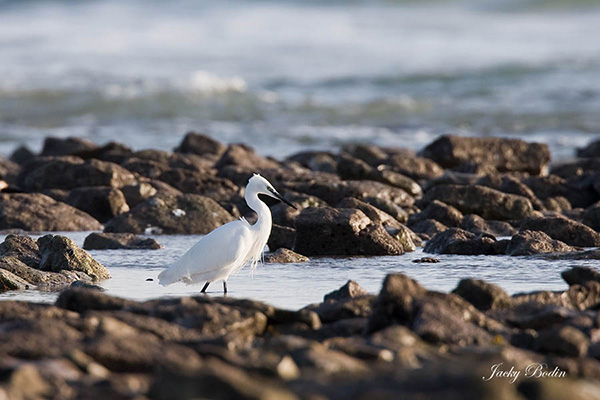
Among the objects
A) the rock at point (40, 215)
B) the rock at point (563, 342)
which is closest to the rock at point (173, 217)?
the rock at point (40, 215)

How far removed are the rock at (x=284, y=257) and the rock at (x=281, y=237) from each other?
0.45 metres

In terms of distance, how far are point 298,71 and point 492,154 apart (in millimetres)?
17430

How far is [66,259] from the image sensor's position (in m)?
7.20

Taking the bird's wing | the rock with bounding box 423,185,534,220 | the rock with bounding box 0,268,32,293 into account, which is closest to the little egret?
the bird's wing

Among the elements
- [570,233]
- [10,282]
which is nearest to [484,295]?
[10,282]

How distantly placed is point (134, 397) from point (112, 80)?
28727mm

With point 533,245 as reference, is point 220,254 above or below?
above

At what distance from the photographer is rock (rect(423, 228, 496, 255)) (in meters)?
8.26

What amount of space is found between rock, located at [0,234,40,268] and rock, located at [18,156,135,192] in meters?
3.94

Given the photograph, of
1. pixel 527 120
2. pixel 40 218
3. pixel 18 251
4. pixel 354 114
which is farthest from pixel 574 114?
pixel 18 251

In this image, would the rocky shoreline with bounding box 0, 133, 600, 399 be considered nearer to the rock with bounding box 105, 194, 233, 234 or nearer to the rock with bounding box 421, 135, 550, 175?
the rock with bounding box 105, 194, 233, 234

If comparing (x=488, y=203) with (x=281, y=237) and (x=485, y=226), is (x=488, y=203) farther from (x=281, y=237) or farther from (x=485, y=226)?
(x=281, y=237)

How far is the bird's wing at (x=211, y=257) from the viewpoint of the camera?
6.79 m

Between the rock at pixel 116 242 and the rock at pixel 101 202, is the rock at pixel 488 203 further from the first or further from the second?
the rock at pixel 101 202
